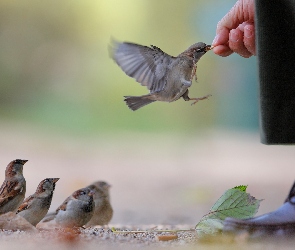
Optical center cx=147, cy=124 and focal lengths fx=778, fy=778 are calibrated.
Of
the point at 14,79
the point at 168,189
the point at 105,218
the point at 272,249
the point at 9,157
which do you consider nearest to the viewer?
the point at 272,249

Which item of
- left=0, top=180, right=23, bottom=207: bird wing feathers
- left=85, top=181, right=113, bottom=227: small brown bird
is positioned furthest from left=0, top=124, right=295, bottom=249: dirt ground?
left=0, top=180, right=23, bottom=207: bird wing feathers

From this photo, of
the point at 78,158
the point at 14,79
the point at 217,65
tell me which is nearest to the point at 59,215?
the point at 78,158

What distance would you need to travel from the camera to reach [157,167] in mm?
9062

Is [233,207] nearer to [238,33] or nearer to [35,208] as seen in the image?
[35,208]

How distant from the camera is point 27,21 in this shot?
41.3 ft

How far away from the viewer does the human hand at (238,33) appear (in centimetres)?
324

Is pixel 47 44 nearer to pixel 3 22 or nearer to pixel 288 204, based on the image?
pixel 3 22

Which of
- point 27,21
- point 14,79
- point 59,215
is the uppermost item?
point 27,21

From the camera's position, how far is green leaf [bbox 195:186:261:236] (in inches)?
108

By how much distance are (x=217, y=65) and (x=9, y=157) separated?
13.7 ft

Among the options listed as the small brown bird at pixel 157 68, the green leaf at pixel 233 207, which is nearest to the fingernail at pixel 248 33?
the small brown bird at pixel 157 68

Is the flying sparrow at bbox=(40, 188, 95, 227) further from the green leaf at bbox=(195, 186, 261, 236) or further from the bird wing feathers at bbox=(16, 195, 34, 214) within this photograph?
the green leaf at bbox=(195, 186, 261, 236)

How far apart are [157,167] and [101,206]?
573 cm

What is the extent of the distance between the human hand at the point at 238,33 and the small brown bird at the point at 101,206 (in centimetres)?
80
